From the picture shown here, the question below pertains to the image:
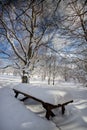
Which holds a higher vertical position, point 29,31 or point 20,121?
point 29,31

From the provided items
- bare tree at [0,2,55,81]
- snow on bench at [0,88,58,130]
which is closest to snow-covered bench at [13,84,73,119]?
snow on bench at [0,88,58,130]

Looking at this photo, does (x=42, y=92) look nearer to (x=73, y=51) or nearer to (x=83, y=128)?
(x=83, y=128)

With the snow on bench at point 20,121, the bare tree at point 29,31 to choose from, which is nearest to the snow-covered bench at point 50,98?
the snow on bench at point 20,121

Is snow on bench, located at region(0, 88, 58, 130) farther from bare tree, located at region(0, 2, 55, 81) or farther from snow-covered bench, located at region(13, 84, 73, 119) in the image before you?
bare tree, located at region(0, 2, 55, 81)

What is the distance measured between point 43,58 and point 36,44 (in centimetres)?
239

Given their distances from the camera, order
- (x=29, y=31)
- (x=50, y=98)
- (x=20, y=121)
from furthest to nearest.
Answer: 1. (x=29, y=31)
2. (x=50, y=98)
3. (x=20, y=121)

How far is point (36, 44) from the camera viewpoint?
1253 cm

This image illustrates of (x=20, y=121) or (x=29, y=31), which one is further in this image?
(x=29, y=31)

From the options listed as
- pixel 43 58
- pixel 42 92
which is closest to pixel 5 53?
pixel 43 58

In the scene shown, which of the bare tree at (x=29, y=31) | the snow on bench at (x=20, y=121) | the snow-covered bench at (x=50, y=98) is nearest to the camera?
the snow on bench at (x=20, y=121)

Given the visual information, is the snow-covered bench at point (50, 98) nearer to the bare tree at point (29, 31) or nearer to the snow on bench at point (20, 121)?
the snow on bench at point (20, 121)

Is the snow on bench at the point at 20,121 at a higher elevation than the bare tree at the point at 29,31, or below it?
below

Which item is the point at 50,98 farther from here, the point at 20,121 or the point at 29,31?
the point at 29,31

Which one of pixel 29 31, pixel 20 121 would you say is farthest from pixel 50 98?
pixel 29 31
